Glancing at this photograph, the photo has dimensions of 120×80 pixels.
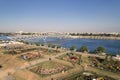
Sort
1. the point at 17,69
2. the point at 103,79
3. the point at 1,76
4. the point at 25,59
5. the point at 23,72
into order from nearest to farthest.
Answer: the point at 103,79
the point at 1,76
the point at 23,72
the point at 17,69
the point at 25,59

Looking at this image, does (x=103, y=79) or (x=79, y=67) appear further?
(x=79, y=67)

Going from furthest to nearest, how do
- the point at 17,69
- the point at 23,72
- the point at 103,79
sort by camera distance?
the point at 17,69 < the point at 23,72 < the point at 103,79

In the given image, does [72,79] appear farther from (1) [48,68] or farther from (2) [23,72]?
(2) [23,72]

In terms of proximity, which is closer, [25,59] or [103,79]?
[103,79]

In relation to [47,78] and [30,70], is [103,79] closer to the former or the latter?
[47,78]

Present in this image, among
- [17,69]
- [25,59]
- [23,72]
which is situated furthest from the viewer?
[25,59]

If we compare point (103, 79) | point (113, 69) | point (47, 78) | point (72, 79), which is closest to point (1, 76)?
point (47, 78)

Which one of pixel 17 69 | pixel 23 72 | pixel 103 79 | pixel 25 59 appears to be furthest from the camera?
pixel 25 59

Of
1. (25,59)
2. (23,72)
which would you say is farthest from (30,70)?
(25,59)
